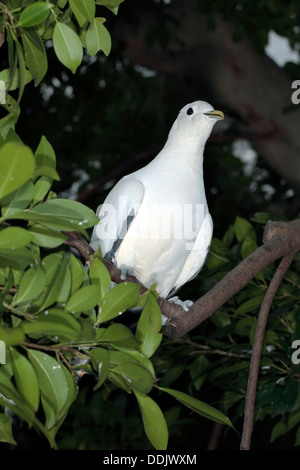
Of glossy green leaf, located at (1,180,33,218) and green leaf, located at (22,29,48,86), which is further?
green leaf, located at (22,29,48,86)

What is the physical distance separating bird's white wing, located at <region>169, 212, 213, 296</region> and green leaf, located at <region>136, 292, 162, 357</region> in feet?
2.28

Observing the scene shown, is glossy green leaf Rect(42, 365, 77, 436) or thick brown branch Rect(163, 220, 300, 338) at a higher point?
glossy green leaf Rect(42, 365, 77, 436)

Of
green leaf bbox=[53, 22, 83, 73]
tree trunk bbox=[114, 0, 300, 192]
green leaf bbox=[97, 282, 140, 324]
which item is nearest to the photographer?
green leaf bbox=[97, 282, 140, 324]

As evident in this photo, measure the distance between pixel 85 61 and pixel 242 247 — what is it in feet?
7.07

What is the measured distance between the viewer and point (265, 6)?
3.25 meters

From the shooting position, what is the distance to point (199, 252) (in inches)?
71.7

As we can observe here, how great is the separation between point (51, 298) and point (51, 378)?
4.6 inches

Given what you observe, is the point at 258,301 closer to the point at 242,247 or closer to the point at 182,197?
the point at 242,247

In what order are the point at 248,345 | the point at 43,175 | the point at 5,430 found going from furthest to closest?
the point at 248,345 → the point at 5,430 → the point at 43,175

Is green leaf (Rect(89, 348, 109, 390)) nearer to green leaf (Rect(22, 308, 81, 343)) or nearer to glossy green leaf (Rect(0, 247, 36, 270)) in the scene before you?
green leaf (Rect(22, 308, 81, 343))

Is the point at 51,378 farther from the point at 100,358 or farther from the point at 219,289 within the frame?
the point at 219,289

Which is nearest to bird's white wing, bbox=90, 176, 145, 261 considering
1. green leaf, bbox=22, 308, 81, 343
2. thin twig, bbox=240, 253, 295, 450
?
thin twig, bbox=240, 253, 295, 450

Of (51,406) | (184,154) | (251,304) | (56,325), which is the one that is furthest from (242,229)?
(56,325)

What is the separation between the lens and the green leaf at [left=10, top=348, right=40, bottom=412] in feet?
3.03
